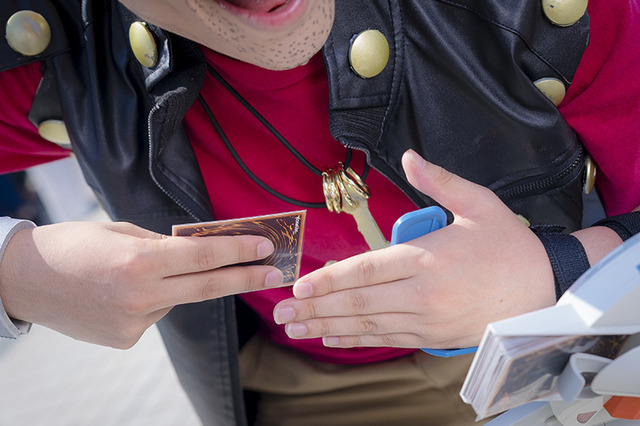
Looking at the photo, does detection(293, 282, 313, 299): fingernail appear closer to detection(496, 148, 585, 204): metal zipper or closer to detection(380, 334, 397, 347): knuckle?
detection(380, 334, 397, 347): knuckle

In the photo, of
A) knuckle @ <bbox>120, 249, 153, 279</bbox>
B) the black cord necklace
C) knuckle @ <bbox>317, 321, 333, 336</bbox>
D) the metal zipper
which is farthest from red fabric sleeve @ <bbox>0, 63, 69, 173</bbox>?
the metal zipper

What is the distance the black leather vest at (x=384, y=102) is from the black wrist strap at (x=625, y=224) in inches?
4.1

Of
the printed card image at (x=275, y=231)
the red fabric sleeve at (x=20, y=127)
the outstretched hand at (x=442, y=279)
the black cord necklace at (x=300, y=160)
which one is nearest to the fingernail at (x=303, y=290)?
the outstretched hand at (x=442, y=279)

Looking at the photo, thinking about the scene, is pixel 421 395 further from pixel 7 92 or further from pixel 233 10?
pixel 7 92

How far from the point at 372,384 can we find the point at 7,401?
1401 mm

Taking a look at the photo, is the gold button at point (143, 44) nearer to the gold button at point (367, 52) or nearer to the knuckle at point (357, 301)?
the gold button at point (367, 52)

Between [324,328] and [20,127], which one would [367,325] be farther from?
[20,127]

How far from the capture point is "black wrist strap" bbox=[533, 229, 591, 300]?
712 millimetres

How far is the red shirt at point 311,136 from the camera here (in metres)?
0.84

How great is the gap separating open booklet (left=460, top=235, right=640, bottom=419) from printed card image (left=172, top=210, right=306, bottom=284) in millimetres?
350

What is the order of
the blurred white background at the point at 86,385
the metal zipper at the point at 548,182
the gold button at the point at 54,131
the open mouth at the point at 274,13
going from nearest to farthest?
the open mouth at the point at 274,13 < the metal zipper at the point at 548,182 < the gold button at the point at 54,131 < the blurred white background at the point at 86,385

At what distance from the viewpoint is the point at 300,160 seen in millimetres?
936

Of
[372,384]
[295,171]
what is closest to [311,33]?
[295,171]

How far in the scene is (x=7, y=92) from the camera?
994mm
